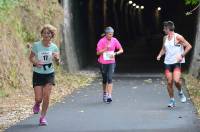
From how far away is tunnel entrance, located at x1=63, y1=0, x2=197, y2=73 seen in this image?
1220 inches

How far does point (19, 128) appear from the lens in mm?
10719

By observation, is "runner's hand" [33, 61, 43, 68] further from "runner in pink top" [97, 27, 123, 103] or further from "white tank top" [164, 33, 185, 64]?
"runner in pink top" [97, 27, 123, 103]

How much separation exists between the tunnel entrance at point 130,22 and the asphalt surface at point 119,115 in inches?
479

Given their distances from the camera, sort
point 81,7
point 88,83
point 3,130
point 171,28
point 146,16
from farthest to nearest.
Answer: point 146,16
point 81,7
point 88,83
point 171,28
point 3,130

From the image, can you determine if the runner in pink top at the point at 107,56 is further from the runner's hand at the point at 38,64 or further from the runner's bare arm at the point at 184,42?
the runner's hand at the point at 38,64

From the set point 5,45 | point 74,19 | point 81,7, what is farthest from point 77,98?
point 81,7

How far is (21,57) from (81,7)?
13696 mm

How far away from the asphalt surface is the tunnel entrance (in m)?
12.2

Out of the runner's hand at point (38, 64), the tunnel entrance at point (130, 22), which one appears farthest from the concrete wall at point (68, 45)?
the runner's hand at point (38, 64)

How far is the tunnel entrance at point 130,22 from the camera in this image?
30977 mm

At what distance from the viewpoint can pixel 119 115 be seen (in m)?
12.4

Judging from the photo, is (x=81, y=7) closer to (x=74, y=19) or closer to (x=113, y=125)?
(x=74, y=19)

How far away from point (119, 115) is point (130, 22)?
59501 millimetres

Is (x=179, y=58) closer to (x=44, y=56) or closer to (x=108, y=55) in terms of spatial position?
(x=108, y=55)
